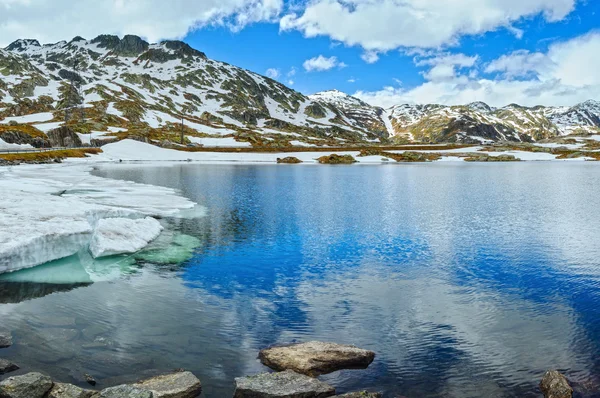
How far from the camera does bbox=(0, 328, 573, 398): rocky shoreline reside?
9.20 m

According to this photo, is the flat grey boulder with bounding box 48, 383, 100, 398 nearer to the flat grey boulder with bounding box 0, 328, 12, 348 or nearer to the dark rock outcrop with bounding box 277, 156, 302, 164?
the flat grey boulder with bounding box 0, 328, 12, 348

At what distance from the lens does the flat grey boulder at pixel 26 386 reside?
9.05m

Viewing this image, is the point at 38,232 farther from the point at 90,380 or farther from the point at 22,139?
the point at 22,139

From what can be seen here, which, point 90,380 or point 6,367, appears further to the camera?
point 6,367

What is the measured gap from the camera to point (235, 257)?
22.9m

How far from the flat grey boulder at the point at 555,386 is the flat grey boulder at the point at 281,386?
16.5 ft

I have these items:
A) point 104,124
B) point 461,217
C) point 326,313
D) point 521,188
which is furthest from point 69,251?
point 104,124

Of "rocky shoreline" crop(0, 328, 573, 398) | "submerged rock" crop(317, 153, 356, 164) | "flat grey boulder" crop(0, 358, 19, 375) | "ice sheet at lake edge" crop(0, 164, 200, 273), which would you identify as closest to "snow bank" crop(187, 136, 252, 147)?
"submerged rock" crop(317, 153, 356, 164)

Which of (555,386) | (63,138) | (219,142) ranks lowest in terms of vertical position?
(555,386)

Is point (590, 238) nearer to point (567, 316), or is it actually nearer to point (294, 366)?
point (567, 316)

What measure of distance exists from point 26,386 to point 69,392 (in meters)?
0.90

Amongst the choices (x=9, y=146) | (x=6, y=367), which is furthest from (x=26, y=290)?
(x=9, y=146)

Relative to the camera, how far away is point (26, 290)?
55.3 ft

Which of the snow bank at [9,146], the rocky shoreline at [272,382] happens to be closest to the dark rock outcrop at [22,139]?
the snow bank at [9,146]
